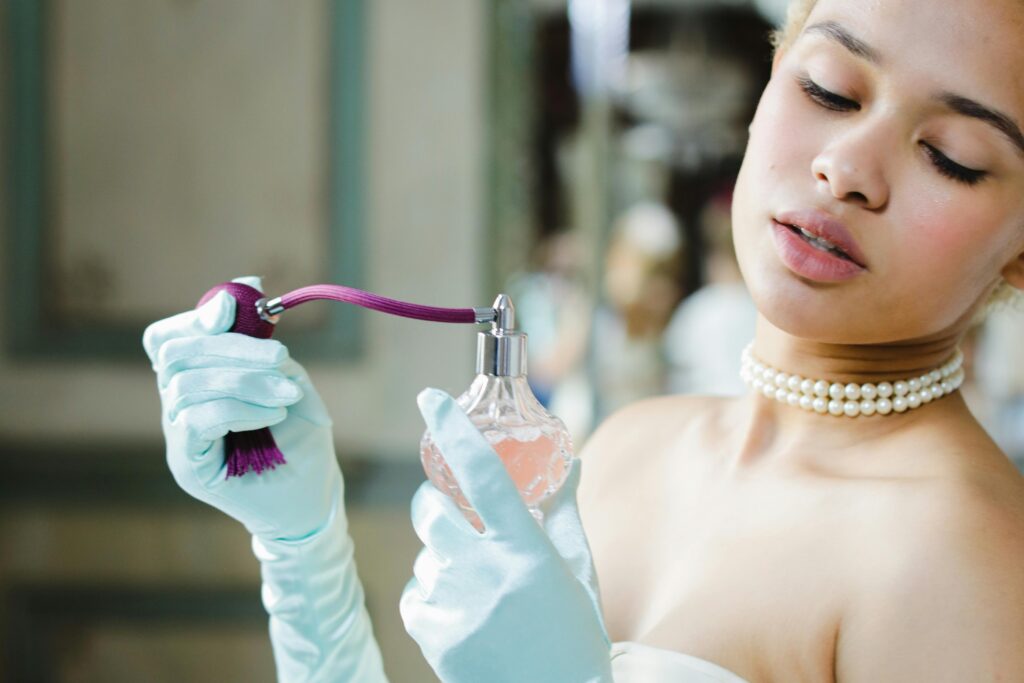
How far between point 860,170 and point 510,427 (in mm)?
321

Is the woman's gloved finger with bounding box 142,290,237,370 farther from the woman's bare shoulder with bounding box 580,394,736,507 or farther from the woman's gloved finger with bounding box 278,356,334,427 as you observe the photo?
the woman's bare shoulder with bounding box 580,394,736,507

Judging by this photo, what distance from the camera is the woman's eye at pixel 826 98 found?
2.77ft

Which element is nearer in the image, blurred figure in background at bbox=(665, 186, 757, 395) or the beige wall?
the beige wall

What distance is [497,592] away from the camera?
744mm

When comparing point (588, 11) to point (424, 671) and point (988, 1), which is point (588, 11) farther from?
point (988, 1)

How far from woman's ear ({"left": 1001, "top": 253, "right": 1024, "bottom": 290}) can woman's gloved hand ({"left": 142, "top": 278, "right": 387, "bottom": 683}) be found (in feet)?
1.95

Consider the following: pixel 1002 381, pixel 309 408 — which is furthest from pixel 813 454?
pixel 1002 381

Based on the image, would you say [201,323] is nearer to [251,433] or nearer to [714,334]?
[251,433]

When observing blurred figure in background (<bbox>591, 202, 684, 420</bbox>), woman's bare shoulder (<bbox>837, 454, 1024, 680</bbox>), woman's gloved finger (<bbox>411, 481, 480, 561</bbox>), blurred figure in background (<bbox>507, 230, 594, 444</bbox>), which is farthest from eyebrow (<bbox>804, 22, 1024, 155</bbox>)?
blurred figure in background (<bbox>591, 202, 684, 420</bbox>)

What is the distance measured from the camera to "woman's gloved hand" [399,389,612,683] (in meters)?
0.74

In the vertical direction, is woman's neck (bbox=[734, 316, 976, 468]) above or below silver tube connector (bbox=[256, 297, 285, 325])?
below

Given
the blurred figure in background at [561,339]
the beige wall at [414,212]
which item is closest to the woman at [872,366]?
the beige wall at [414,212]

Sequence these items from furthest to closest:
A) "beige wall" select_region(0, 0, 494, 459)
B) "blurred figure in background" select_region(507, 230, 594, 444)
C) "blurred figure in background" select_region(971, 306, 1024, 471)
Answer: "blurred figure in background" select_region(971, 306, 1024, 471) → "blurred figure in background" select_region(507, 230, 594, 444) → "beige wall" select_region(0, 0, 494, 459)

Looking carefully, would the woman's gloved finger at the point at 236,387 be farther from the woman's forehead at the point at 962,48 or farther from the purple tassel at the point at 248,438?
the woman's forehead at the point at 962,48
